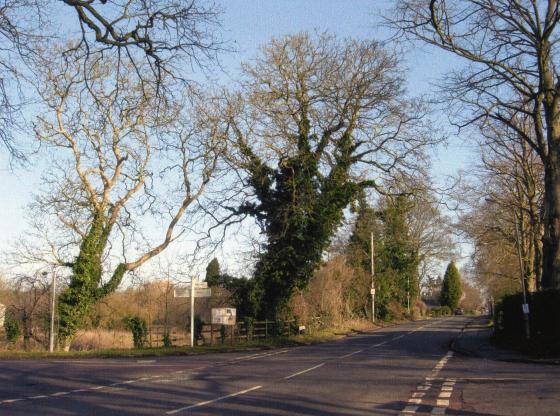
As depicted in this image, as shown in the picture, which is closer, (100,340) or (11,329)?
(11,329)

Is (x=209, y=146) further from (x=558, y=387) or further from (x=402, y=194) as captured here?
(x=558, y=387)

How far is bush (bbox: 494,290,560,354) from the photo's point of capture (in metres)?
25.7

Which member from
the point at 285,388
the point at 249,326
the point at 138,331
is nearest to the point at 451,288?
the point at 249,326

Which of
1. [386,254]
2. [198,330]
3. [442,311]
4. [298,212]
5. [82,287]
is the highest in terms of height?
[386,254]

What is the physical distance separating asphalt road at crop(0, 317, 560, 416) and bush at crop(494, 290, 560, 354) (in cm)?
447

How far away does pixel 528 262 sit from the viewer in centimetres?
4803

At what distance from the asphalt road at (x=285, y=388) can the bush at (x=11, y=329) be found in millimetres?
14665

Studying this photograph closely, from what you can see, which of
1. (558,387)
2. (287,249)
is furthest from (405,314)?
(558,387)

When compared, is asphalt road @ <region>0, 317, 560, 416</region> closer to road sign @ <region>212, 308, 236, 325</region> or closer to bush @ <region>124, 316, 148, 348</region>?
bush @ <region>124, 316, 148, 348</region>

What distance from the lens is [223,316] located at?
35344 millimetres

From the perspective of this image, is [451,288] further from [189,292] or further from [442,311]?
[189,292]

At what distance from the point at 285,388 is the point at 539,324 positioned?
17250mm

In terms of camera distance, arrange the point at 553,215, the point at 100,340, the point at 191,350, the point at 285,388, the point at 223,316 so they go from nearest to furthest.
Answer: the point at 285,388
the point at 553,215
the point at 191,350
the point at 223,316
the point at 100,340

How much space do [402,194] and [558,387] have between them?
20.9m
